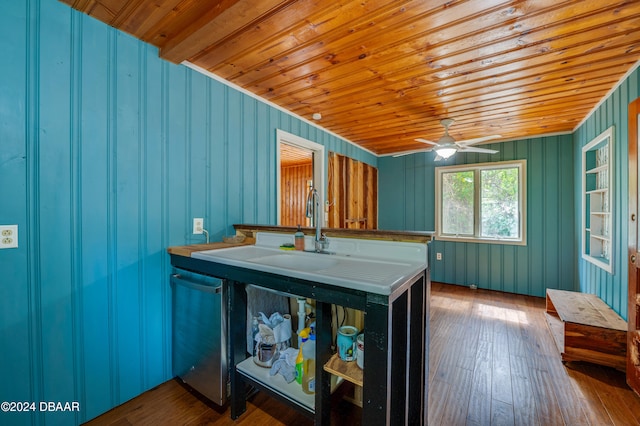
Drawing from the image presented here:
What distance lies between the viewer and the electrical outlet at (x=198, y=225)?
202 centimetres

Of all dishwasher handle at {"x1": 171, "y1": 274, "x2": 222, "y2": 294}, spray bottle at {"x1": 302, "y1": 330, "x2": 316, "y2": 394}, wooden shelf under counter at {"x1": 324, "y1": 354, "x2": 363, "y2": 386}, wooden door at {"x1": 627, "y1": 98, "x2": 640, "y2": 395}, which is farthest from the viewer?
wooden door at {"x1": 627, "y1": 98, "x2": 640, "y2": 395}

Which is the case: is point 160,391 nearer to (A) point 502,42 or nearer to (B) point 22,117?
(B) point 22,117

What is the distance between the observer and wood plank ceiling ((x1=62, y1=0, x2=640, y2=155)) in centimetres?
143

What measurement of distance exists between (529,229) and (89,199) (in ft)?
16.6

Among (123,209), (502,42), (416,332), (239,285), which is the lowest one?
(416,332)

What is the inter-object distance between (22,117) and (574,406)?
11.6 feet

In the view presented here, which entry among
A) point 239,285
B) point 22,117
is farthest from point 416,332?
point 22,117

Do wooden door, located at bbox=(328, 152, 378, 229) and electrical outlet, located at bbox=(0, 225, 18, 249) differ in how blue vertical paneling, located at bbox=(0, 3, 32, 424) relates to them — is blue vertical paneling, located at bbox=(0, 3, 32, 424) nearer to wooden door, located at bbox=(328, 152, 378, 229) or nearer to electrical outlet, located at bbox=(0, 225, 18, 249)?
electrical outlet, located at bbox=(0, 225, 18, 249)

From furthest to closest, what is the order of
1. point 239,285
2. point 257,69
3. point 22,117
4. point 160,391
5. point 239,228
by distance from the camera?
point 239,228 < point 257,69 < point 160,391 < point 239,285 < point 22,117

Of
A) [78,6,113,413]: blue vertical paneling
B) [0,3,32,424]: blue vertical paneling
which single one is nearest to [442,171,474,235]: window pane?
[78,6,113,413]: blue vertical paneling

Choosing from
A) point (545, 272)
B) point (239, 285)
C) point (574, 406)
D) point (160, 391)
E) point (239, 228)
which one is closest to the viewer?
point (239, 285)

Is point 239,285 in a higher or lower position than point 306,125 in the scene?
lower

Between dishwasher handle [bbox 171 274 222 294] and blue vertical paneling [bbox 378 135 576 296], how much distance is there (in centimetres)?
252

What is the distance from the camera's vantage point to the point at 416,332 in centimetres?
135
